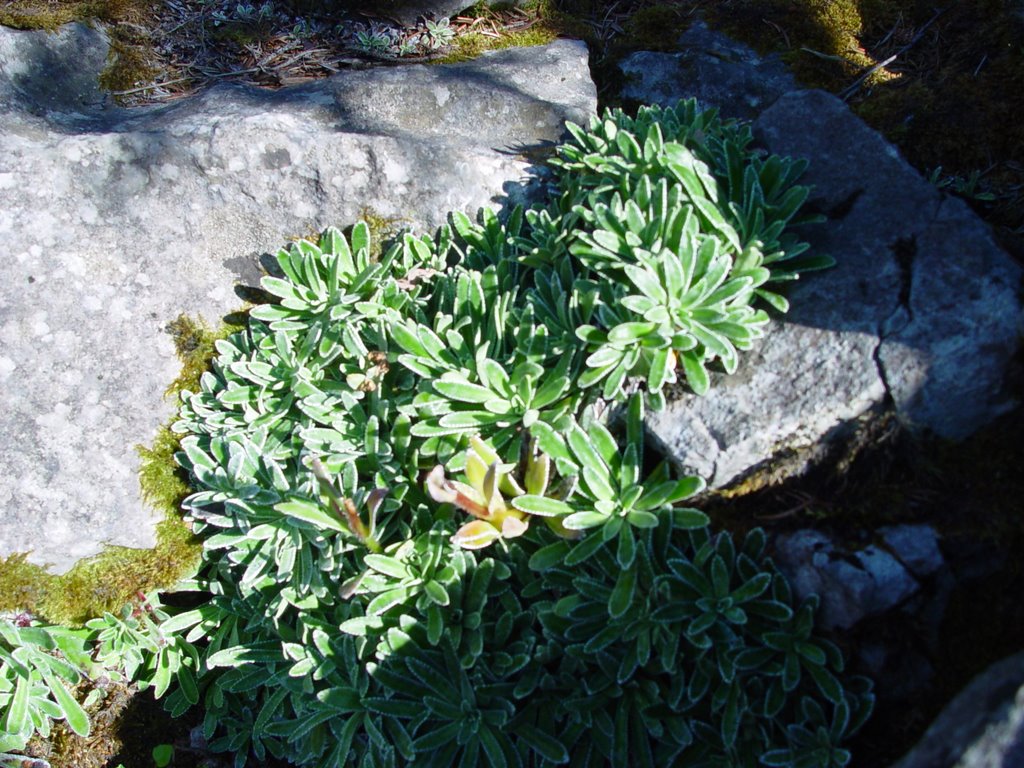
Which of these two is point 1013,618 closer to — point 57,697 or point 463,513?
point 463,513

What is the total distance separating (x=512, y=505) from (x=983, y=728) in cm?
168

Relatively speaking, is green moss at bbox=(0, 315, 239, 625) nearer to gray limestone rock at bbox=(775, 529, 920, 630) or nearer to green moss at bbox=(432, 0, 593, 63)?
green moss at bbox=(432, 0, 593, 63)

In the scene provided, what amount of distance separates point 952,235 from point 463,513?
2.31 meters

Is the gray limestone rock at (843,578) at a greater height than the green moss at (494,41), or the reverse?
the green moss at (494,41)

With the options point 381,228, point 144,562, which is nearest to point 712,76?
point 381,228

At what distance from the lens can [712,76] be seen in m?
4.45

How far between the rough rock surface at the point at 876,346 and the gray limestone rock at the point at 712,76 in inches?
53.7

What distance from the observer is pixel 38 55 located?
14.1 feet

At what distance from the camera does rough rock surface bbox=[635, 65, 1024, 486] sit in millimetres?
2777

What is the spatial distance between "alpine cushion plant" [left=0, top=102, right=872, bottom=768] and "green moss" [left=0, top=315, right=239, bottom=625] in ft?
0.44

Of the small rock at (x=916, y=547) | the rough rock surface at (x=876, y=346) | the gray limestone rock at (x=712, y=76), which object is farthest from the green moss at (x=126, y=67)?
the small rock at (x=916, y=547)

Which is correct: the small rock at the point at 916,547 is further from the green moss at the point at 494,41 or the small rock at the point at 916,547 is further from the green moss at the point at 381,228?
the green moss at the point at 494,41

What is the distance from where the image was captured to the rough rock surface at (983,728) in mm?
1734

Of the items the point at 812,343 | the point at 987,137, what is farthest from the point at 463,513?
the point at 987,137
